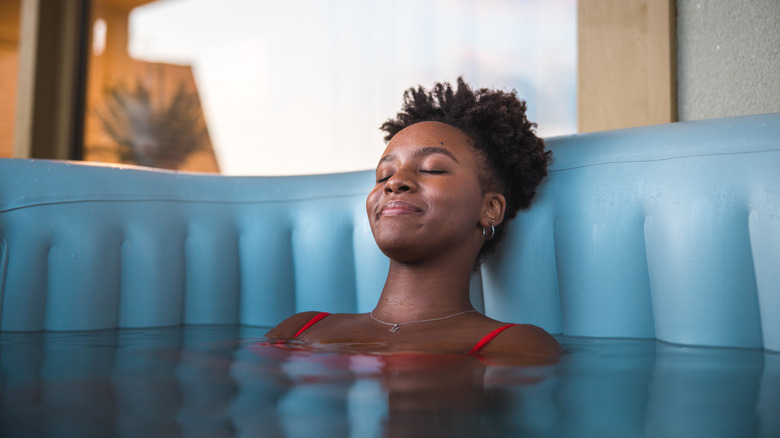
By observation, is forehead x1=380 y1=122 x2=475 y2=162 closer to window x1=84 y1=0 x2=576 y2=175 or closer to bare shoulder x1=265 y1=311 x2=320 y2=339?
bare shoulder x1=265 y1=311 x2=320 y2=339

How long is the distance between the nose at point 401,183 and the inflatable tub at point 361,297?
36 centimetres

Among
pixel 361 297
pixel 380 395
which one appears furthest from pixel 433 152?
pixel 380 395

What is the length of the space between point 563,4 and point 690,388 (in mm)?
2226

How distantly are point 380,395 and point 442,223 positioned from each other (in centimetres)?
65

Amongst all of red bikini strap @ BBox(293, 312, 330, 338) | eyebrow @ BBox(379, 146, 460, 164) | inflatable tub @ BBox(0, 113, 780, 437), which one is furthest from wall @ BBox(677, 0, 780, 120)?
red bikini strap @ BBox(293, 312, 330, 338)

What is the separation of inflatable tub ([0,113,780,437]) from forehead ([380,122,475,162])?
Answer: 9.9 inches

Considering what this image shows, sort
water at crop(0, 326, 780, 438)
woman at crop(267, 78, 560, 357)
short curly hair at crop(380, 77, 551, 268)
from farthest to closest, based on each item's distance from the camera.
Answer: short curly hair at crop(380, 77, 551, 268) → woman at crop(267, 78, 560, 357) → water at crop(0, 326, 780, 438)

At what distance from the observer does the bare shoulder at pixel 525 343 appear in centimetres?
115

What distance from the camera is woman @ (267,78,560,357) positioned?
4.35ft

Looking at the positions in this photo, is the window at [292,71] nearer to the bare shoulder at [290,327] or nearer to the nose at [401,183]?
the nose at [401,183]

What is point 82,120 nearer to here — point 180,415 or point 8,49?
point 8,49

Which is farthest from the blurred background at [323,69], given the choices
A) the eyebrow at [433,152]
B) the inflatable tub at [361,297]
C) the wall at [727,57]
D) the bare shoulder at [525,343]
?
the bare shoulder at [525,343]

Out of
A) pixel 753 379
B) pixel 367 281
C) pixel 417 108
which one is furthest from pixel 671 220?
pixel 367 281

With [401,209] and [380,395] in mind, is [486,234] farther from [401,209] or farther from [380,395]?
[380,395]
